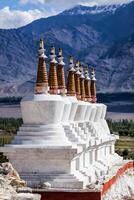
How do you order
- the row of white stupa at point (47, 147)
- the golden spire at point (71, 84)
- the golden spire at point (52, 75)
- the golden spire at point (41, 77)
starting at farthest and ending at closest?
the golden spire at point (71, 84) → the golden spire at point (52, 75) → the golden spire at point (41, 77) → the row of white stupa at point (47, 147)

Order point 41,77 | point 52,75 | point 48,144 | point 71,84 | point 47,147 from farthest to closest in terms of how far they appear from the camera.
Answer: point 71,84, point 52,75, point 41,77, point 48,144, point 47,147

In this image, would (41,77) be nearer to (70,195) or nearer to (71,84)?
(70,195)

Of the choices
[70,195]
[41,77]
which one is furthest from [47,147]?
[41,77]

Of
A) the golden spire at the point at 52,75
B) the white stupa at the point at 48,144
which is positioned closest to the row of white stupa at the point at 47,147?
the white stupa at the point at 48,144

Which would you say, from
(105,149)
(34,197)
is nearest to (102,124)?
(105,149)

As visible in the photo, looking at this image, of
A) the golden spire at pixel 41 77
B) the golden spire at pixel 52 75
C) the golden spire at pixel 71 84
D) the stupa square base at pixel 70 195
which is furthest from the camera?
the golden spire at pixel 71 84

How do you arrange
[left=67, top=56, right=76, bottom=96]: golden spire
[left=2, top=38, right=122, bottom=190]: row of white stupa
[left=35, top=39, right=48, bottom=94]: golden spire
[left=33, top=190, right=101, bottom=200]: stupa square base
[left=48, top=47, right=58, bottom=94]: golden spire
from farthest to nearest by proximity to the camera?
[left=67, top=56, right=76, bottom=96]: golden spire
[left=48, top=47, right=58, bottom=94]: golden spire
[left=35, top=39, right=48, bottom=94]: golden spire
[left=2, top=38, right=122, bottom=190]: row of white stupa
[left=33, top=190, right=101, bottom=200]: stupa square base

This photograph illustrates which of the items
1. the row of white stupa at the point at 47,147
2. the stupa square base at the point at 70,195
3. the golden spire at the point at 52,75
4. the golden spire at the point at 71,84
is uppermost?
the golden spire at the point at 52,75

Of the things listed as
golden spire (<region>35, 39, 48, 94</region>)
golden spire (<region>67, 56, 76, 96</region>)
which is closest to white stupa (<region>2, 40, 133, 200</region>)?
golden spire (<region>35, 39, 48, 94</region>)

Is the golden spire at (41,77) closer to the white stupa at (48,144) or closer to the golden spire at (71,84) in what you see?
the white stupa at (48,144)

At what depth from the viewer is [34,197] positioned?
13.6 meters

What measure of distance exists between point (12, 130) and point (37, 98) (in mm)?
63751

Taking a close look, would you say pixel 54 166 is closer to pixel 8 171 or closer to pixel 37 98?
pixel 37 98

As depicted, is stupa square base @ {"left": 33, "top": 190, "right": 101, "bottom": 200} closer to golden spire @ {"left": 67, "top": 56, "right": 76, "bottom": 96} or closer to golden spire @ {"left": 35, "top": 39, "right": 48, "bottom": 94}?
golden spire @ {"left": 35, "top": 39, "right": 48, "bottom": 94}
